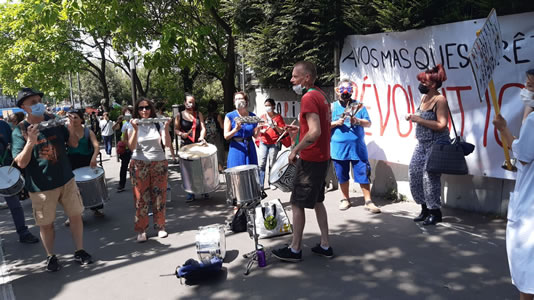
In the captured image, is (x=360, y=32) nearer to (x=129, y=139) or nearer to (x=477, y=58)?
(x=477, y=58)

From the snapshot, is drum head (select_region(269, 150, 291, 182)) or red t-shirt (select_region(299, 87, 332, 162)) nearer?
red t-shirt (select_region(299, 87, 332, 162))

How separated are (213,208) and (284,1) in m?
3.74

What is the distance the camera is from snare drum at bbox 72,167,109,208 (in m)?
5.71

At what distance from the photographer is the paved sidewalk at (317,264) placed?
359 centimetres

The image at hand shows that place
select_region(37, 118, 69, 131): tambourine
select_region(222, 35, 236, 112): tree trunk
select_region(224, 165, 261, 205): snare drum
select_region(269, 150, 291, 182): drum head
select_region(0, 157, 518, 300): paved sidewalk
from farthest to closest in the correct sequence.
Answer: select_region(222, 35, 236, 112): tree trunk < select_region(269, 150, 291, 182): drum head < select_region(224, 165, 261, 205): snare drum < select_region(37, 118, 69, 131): tambourine < select_region(0, 157, 518, 300): paved sidewalk

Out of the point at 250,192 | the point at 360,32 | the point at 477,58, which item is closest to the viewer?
the point at 477,58

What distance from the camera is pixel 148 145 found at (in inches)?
201

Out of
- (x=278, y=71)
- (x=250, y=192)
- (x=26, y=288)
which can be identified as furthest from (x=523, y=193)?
(x=278, y=71)

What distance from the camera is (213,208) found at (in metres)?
6.57

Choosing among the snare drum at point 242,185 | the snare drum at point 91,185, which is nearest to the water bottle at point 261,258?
the snare drum at point 242,185

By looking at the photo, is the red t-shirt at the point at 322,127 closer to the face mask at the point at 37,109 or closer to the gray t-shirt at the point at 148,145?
the gray t-shirt at the point at 148,145

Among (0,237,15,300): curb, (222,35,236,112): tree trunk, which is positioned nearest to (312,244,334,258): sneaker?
(0,237,15,300): curb

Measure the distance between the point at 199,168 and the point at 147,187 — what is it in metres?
0.93

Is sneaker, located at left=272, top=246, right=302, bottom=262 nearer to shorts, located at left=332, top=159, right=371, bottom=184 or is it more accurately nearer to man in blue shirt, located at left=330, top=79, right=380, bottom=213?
man in blue shirt, located at left=330, top=79, right=380, bottom=213
